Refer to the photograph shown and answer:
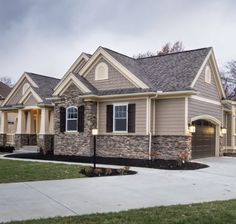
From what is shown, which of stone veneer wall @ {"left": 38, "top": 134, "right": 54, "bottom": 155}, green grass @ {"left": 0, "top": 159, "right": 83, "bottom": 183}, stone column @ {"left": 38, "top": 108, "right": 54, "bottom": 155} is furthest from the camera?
stone column @ {"left": 38, "top": 108, "right": 54, "bottom": 155}

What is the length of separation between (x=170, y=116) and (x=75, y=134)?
18.5 feet

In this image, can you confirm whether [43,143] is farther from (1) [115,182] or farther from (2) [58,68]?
(2) [58,68]

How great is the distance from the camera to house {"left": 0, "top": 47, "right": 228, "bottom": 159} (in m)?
19.7

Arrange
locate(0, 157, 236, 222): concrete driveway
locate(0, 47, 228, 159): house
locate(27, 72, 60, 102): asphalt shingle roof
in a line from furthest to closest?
locate(27, 72, 60, 102): asphalt shingle roof, locate(0, 47, 228, 159): house, locate(0, 157, 236, 222): concrete driveway

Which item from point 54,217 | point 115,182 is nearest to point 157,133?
point 115,182

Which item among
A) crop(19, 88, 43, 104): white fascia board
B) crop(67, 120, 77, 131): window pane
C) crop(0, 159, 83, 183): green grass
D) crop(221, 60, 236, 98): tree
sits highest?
crop(221, 60, 236, 98): tree

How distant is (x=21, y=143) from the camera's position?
2716 centimetres

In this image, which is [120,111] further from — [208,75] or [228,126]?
[228,126]

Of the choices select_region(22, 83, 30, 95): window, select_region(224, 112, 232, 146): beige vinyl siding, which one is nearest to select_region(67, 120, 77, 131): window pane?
select_region(22, 83, 30, 95): window

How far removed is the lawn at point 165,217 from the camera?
6520 millimetres

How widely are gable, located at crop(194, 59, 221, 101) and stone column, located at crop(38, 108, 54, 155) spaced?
1058 centimetres

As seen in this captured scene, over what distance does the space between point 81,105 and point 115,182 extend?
10630 mm

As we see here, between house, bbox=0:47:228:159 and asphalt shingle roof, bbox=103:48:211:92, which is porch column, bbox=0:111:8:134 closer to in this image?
house, bbox=0:47:228:159

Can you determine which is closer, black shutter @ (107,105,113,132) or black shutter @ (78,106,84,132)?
black shutter @ (107,105,113,132)
